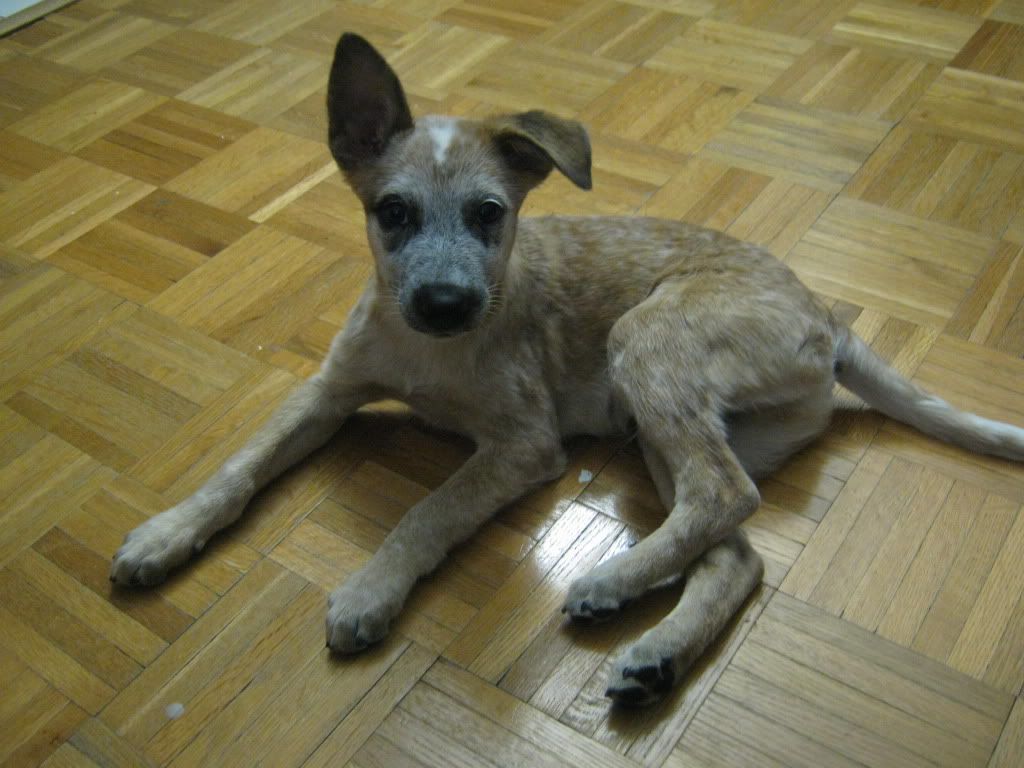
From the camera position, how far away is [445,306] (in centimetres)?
219

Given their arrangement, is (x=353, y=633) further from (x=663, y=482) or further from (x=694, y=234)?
(x=694, y=234)

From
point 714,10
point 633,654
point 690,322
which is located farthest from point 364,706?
point 714,10

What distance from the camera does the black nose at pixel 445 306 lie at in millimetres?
2178

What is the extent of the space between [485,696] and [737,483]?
706 millimetres

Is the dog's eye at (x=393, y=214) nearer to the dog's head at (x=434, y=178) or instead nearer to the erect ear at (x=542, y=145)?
the dog's head at (x=434, y=178)

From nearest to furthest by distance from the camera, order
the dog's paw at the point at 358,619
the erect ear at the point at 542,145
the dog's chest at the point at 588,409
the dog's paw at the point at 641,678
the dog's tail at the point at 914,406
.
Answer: the dog's paw at the point at 641,678
the dog's paw at the point at 358,619
the erect ear at the point at 542,145
the dog's tail at the point at 914,406
the dog's chest at the point at 588,409

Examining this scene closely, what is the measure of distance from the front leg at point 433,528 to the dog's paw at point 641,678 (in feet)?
1.60

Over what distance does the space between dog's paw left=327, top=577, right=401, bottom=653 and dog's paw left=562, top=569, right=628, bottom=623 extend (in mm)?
380

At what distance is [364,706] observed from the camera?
2020mm

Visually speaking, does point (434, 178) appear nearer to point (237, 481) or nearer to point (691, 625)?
point (237, 481)

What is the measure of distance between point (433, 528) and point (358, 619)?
27 cm

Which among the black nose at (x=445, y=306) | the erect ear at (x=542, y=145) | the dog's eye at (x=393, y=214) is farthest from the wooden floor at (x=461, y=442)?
the erect ear at (x=542, y=145)

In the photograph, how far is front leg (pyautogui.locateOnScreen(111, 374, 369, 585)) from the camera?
87.8 inches

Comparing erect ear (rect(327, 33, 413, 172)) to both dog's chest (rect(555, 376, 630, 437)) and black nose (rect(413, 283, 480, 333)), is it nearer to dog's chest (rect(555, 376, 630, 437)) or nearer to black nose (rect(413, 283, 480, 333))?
black nose (rect(413, 283, 480, 333))
